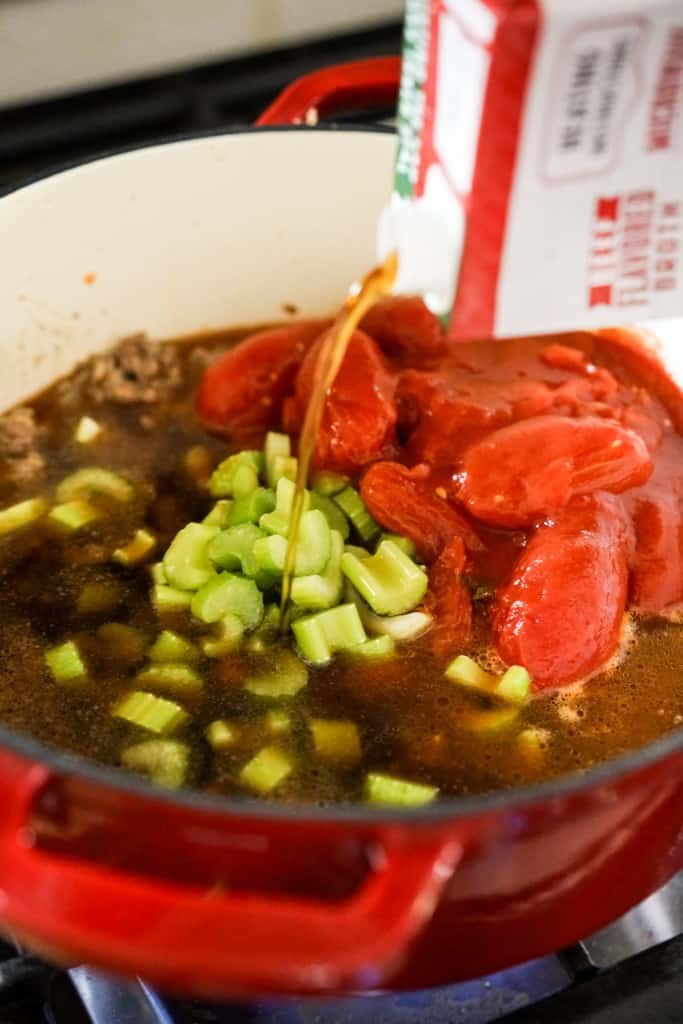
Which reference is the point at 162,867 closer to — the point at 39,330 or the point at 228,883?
the point at 228,883

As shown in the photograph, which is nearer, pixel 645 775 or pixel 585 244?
pixel 645 775

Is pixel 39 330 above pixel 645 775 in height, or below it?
below

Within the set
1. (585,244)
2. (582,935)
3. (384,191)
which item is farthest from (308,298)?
(582,935)

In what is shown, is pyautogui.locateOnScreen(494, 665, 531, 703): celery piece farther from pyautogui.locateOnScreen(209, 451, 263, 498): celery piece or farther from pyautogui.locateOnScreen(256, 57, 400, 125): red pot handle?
pyautogui.locateOnScreen(256, 57, 400, 125): red pot handle

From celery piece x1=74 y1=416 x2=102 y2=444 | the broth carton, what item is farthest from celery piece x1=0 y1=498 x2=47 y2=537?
the broth carton

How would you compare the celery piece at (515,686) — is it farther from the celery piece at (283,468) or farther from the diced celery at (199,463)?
the diced celery at (199,463)

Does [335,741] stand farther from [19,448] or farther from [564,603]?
[19,448]
